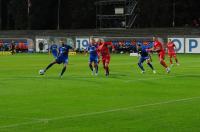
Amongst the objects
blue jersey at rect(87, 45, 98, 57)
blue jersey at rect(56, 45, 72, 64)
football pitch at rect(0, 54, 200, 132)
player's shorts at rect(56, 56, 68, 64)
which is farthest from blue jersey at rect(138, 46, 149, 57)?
football pitch at rect(0, 54, 200, 132)

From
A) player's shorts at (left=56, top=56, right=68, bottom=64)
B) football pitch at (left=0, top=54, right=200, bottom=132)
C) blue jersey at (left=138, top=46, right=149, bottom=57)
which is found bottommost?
football pitch at (left=0, top=54, right=200, bottom=132)

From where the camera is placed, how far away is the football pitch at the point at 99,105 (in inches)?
591

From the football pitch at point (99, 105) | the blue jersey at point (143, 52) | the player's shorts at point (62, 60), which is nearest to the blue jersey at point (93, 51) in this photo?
the player's shorts at point (62, 60)

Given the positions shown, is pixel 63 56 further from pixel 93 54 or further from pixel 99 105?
pixel 99 105

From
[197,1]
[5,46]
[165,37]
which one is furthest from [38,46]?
[197,1]

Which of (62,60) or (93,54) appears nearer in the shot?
(62,60)

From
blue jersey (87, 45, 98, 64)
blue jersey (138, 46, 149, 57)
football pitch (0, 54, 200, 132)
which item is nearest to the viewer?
football pitch (0, 54, 200, 132)

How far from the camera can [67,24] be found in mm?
99750

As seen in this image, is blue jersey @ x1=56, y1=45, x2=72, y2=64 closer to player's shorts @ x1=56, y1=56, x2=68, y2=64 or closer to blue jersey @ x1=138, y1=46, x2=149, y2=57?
player's shorts @ x1=56, y1=56, x2=68, y2=64

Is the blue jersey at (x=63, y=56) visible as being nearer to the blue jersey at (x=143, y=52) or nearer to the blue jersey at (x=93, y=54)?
the blue jersey at (x=93, y=54)

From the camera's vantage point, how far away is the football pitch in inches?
591

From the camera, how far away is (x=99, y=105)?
19.5 metres

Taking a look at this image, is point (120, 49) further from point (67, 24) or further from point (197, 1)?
point (67, 24)

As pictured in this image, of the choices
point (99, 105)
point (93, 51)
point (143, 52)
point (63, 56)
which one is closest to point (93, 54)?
point (93, 51)
